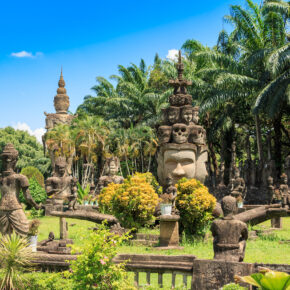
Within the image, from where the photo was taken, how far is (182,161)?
1324 centimetres

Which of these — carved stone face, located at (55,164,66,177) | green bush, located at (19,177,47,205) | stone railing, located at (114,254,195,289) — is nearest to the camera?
stone railing, located at (114,254,195,289)

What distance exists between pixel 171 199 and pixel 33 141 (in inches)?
1494

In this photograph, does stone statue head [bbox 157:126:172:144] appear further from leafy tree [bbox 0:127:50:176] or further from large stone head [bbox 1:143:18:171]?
leafy tree [bbox 0:127:50:176]

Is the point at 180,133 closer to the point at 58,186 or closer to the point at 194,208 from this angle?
the point at 194,208

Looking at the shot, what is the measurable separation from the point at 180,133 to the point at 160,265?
320 inches

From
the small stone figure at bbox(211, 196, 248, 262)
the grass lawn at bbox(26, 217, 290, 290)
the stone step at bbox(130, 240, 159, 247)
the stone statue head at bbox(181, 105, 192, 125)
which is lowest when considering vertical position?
the grass lawn at bbox(26, 217, 290, 290)

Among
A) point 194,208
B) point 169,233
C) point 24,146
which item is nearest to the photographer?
point 169,233

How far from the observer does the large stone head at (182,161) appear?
13.1 metres

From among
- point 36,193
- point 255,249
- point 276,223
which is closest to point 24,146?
point 36,193

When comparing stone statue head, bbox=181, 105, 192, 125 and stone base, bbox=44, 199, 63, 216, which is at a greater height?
stone statue head, bbox=181, 105, 192, 125

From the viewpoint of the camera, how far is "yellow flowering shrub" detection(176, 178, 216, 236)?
9.87 m

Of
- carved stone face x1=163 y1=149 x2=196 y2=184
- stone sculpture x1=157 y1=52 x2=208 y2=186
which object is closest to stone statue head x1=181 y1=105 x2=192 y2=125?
stone sculpture x1=157 y1=52 x2=208 y2=186

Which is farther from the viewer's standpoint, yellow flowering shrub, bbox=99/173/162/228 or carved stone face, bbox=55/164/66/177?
carved stone face, bbox=55/164/66/177

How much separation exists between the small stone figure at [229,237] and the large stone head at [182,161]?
765cm
